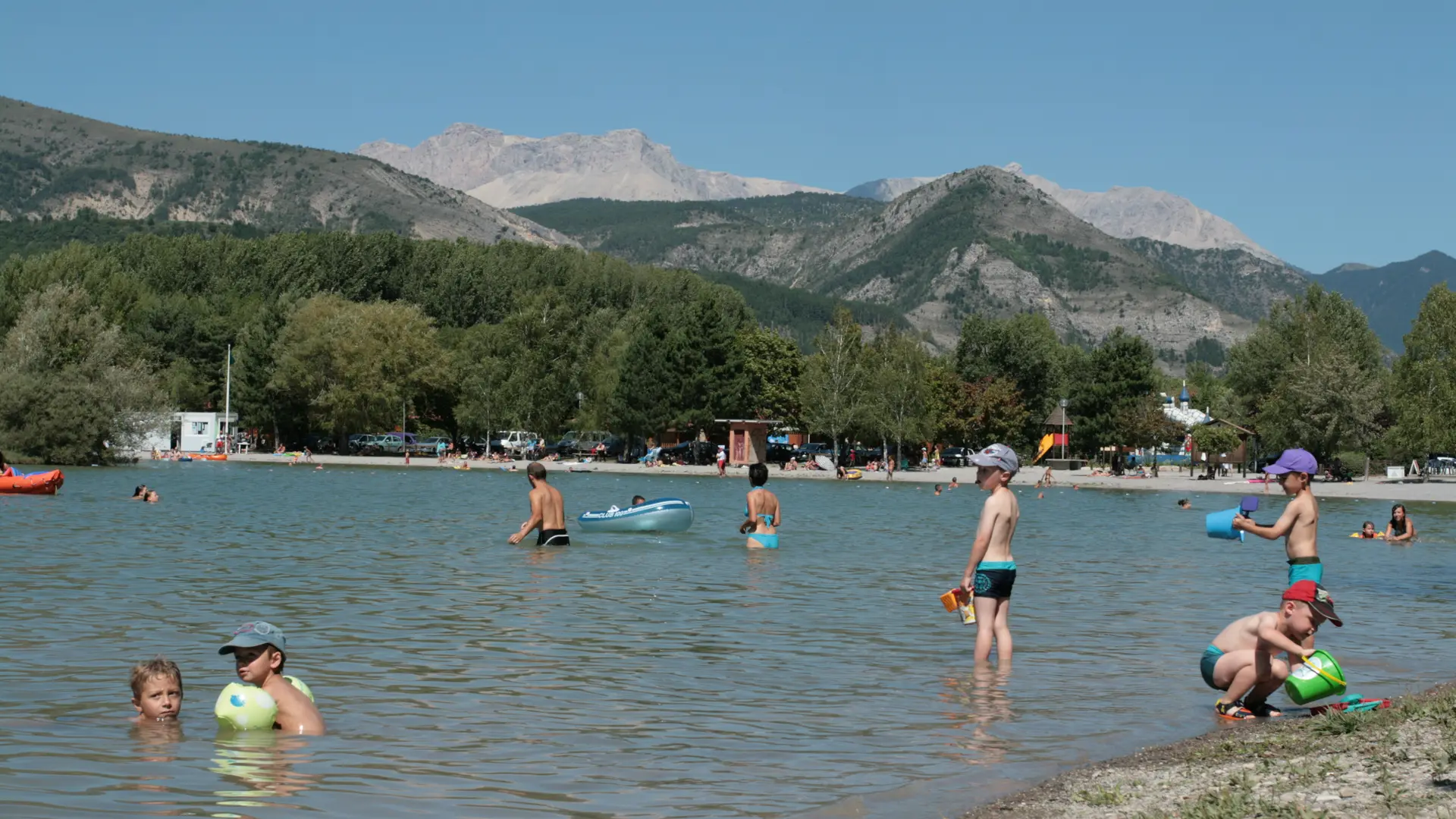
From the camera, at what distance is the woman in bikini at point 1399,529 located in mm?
36594

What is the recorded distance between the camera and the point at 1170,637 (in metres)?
17.7

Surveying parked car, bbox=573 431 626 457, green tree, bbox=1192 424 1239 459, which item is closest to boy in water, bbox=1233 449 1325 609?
green tree, bbox=1192 424 1239 459

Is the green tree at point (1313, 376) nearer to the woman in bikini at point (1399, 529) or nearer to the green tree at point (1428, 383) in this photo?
the green tree at point (1428, 383)

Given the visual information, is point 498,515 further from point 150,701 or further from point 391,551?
point 150,701

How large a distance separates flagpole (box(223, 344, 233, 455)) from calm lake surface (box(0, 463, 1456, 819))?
2527 inches

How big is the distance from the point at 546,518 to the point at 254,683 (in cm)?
1609

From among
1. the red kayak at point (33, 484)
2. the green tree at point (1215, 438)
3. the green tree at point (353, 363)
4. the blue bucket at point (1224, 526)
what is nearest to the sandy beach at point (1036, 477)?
the green tree at point (1215, 438)

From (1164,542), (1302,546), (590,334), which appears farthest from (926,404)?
(1302,546)

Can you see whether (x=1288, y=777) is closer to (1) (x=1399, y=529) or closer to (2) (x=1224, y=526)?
(2) (x=1224, y=526)

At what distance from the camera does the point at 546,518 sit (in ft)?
88.1

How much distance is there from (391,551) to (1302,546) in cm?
2078

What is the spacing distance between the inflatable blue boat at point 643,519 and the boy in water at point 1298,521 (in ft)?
70.1

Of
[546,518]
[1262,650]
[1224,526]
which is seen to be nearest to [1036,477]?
[546,518]

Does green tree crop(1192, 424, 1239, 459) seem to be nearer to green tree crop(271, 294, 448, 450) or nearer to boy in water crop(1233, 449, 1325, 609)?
green tree crop(271, 294, 448, 450)
